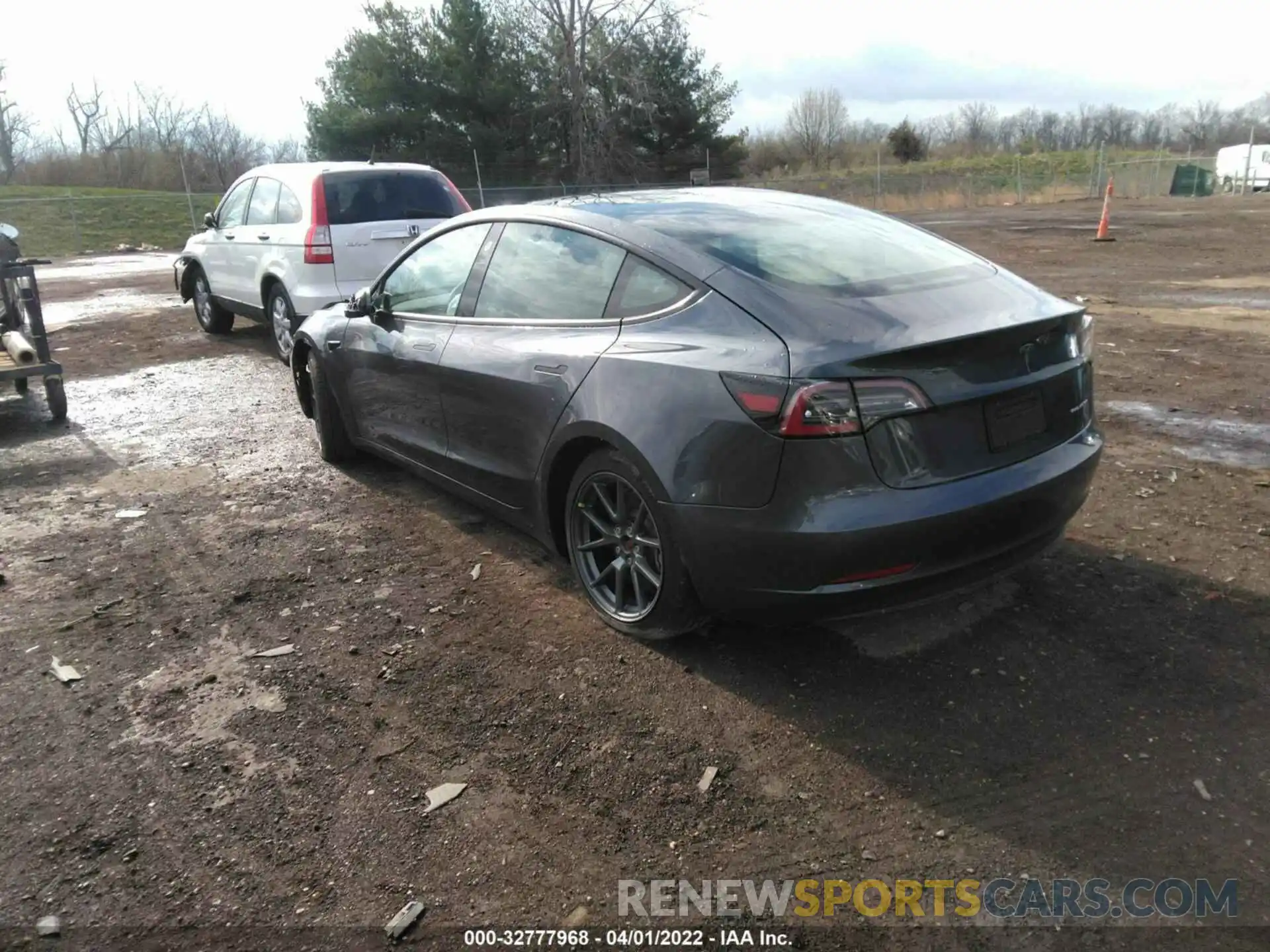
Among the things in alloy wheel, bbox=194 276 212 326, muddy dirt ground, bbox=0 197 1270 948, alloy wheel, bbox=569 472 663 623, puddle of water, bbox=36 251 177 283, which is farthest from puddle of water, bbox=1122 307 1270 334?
puddle of water, bbox=36 251 177 283

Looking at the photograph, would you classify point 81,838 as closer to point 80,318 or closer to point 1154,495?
point 1154,495

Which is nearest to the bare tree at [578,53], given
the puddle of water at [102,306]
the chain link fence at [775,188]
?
the chain link fence at [775,188]

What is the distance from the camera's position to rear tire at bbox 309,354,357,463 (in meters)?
5.98

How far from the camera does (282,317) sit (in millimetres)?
9430

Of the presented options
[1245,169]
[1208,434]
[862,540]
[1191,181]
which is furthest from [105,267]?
[1245,169]

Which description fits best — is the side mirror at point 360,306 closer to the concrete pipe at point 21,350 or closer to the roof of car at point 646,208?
the roof of car at point 646,208

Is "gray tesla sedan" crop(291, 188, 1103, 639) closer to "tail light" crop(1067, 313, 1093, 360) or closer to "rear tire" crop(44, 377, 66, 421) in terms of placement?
"tail light" crop(1067, 313, 1093, 360)

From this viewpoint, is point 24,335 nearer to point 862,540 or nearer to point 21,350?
point 21,350

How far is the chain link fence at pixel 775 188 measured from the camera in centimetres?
3145

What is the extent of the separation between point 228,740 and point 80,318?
501 inches


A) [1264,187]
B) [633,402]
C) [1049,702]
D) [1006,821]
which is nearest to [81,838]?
[633,402]

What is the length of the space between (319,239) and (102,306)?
840cm

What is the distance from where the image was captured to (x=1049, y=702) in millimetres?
3230

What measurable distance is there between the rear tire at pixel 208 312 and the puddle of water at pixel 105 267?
31.1 feet
